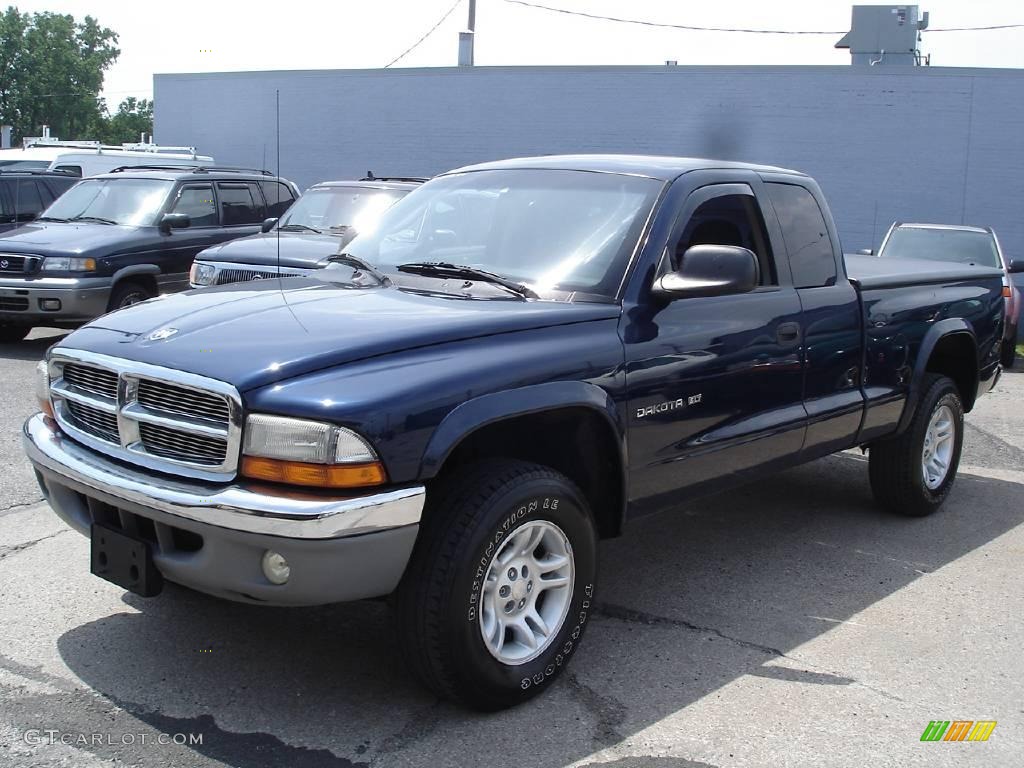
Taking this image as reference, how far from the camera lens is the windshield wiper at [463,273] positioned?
4125 mm

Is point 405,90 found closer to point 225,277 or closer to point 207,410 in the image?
point 225,277

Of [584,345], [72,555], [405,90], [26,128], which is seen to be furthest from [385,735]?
[26,128]

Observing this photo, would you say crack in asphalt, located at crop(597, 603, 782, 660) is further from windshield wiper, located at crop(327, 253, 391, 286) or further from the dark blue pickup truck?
windshield wiper, located at crop(327, 253, 391, 286)

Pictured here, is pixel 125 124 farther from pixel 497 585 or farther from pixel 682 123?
pixel 497 585

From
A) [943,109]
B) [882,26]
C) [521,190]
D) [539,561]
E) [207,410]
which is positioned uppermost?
[882,26]

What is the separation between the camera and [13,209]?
1384cm

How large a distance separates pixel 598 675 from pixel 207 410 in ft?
5.62

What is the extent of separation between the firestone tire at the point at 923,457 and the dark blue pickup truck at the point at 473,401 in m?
0.93

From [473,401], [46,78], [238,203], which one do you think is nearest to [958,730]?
[473,401]

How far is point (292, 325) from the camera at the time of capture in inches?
141

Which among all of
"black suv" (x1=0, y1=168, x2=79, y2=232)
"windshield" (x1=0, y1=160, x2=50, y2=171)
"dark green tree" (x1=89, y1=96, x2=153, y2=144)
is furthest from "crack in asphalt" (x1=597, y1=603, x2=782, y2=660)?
"dark green tree" (x1=89, y1=96, x2=153, y2=144)

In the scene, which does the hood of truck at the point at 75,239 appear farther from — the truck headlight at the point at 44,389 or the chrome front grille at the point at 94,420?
the chrome front grille at the point at 94,420

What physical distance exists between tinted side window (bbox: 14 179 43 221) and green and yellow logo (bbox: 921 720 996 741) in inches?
525

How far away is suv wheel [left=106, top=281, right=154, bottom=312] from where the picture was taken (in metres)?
10.9
